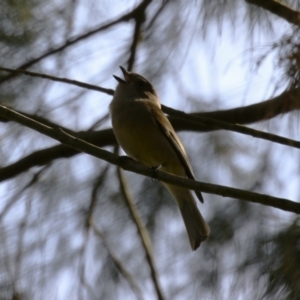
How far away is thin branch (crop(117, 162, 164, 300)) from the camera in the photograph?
11.9 ft

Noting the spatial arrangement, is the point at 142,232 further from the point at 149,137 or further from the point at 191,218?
the point at 149,137

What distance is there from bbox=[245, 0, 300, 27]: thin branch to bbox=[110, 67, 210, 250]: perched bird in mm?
1069

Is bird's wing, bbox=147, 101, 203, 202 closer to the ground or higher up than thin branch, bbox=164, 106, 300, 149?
higher up

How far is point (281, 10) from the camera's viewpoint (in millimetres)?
3289

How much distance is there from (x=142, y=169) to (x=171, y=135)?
87 centimetres

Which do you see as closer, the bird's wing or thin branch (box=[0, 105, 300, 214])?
thin branch (box=[0, 105, 300, 214])

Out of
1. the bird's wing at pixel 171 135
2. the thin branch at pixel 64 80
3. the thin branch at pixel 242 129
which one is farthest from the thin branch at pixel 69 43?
the thin branch at pixel 242 129

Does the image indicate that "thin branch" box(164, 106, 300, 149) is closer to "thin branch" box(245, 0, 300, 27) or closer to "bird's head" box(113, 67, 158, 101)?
"thin branch" box(245, 0, 300, 27)

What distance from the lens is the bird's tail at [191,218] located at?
3.68 metres

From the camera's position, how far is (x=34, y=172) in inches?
161

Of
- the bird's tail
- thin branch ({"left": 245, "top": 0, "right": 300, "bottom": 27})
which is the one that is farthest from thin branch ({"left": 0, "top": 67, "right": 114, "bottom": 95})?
thin branch ({"left": 245, "top": 0, "right": 300, "bottom": 27})

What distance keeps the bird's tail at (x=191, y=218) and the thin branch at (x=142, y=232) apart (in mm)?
236

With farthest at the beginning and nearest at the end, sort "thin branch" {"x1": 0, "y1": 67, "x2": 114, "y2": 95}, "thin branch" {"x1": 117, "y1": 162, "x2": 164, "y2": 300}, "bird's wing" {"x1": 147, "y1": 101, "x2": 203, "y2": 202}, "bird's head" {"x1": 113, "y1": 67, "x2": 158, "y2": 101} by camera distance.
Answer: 1. "bird's head" {"x1": 113, "y1": 67, "x2": 158, "y2": 101}
2. "bird's wing" {"x1": 147, "y1": 101, "x2": 203, "y2": 202}
3. "thin branch" {"x1": 0, "y1": 67, "x2": 114, "y2": 95}
4. "thin branch" {"x1": 117, "y1": 162, "x2": 164, "y2": 300}

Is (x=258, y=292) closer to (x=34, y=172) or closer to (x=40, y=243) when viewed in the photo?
(x=40, y=243)
